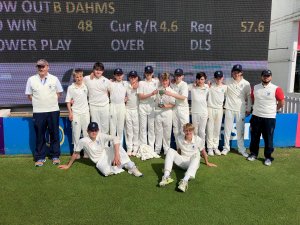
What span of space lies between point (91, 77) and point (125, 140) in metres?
1.23

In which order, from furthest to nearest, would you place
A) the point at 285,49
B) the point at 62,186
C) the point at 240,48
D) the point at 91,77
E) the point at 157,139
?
the point at 285,49 < the point at 240,48 < the point at 157,139 < the point at 91,77 < the point at 62,186

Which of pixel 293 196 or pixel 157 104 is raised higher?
pixel 157 104

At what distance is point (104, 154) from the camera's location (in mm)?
4453

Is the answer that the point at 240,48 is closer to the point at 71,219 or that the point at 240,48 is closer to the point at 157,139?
the point at 157,139

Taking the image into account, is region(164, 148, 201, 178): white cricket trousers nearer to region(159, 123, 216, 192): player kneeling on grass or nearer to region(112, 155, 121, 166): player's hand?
region(159, 123, 216, 192): player kneeling on grass

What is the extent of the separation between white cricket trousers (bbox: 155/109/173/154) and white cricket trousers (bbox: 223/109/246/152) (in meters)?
0.97

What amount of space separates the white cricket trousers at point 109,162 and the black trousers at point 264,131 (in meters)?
2.08

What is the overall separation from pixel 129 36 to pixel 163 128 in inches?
77.8

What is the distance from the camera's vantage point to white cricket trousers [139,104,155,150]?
16.6 feet

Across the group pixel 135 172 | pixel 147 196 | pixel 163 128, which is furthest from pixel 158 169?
pixel 147 196

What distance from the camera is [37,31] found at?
5633 mm

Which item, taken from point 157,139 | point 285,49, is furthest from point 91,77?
point 285,49

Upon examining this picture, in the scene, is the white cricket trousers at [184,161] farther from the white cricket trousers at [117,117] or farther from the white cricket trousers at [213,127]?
the white cricket trousers at [117,117]

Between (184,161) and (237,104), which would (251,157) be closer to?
(237,104)
